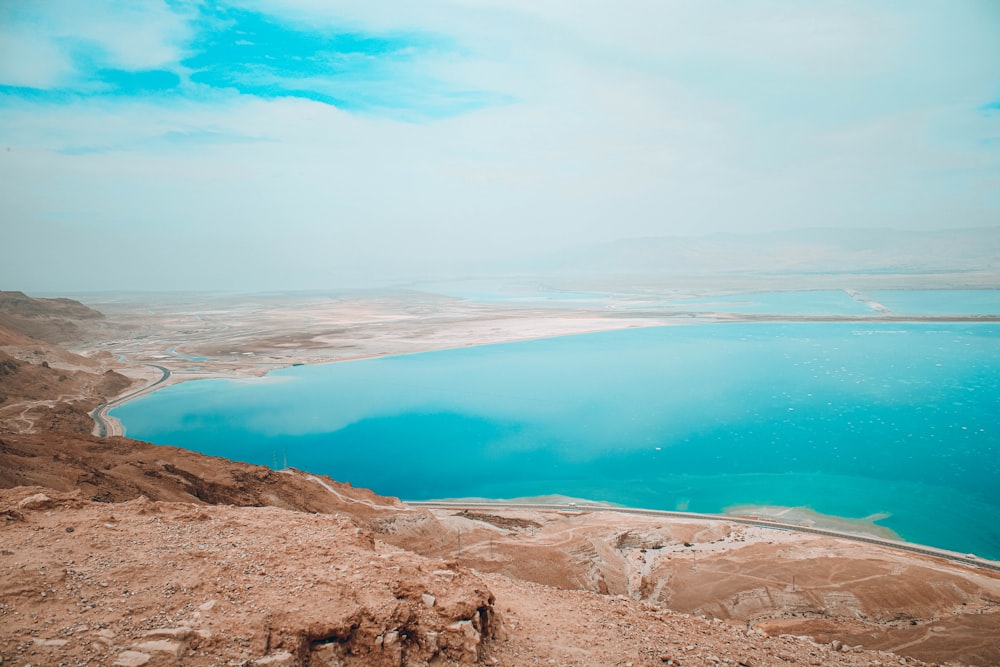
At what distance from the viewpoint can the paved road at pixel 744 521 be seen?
501 inches

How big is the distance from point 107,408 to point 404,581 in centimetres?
3037

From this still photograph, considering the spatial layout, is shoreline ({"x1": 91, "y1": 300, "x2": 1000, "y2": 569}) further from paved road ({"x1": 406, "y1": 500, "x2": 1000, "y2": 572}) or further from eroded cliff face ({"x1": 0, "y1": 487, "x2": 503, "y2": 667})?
eroded cliff face ({"x1": 0, "y1": 487, "x2": 503, "y2": 667})

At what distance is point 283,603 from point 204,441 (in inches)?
849

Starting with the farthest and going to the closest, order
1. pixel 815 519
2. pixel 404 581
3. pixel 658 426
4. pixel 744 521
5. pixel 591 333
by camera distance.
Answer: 1. pixel 591 333
2. pixel 658 426
3. pixel 815 519
4. pixel 744 521
5. pixel 404 581

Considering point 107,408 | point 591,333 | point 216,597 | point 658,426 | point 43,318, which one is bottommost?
point 107,408

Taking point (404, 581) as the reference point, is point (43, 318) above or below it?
below

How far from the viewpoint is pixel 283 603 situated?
5.18 meters

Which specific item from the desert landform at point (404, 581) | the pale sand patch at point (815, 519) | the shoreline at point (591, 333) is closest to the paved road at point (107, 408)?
the shoreline at point (591, 333)

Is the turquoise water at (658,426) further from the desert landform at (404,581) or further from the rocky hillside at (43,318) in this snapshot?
the rocky hillside at (43,318)

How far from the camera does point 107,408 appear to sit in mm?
29094

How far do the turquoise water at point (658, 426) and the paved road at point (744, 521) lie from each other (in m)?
0.69

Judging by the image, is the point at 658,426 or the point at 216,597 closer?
the point at 216,597

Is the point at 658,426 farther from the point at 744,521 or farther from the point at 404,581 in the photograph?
the point at 404,581

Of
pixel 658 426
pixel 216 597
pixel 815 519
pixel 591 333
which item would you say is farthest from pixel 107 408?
pixel 591 333
